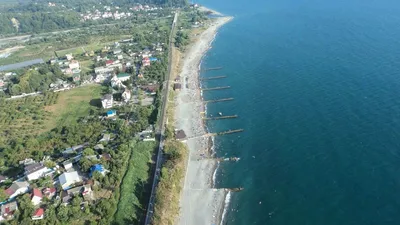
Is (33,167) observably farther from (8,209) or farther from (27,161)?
(8,209)

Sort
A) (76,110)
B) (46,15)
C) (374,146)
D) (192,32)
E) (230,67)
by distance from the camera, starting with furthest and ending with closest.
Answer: (46,15), (192,32), (230,67), (76,110), (374,146)

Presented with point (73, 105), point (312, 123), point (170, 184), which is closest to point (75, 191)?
point (170, 184)

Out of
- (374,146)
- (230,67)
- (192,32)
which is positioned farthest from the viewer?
(192,32)

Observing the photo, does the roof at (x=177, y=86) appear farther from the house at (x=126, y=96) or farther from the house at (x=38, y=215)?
the house at (x=38, y=215)

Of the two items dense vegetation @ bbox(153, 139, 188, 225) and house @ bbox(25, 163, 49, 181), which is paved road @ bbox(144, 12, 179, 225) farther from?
house @ bbox(25, 163, 49, 181)

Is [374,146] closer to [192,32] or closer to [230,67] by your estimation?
[230,67]

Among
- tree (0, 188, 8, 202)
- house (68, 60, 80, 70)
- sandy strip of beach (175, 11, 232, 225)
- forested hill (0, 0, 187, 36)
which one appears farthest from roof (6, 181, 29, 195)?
forested hill (0, 0, 187, 36)

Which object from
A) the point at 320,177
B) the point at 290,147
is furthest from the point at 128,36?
the point at 320,177
